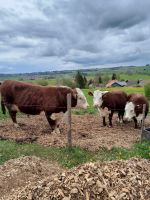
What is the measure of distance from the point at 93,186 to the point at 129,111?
10465 millimetres

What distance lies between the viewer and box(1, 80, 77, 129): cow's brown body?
48.7 ft

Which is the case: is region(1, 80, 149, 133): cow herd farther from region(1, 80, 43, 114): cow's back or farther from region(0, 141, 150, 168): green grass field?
region(0, 141, 150, 168): green grass field

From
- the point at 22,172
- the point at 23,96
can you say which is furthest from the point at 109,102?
the point at 22,172

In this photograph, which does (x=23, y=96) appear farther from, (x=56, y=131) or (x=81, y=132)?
(x=81, y=132)

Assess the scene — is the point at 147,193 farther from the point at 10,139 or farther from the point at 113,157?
the point at 10,139

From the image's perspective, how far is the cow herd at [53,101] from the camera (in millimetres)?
14891

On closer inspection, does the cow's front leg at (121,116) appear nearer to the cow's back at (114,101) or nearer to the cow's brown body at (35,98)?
the cow's back at (114,101)

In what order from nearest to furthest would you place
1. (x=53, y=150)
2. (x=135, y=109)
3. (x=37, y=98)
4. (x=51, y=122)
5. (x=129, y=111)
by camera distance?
(x=53, y=150) < (x=51, y=122) < (x=37, y=98) < (x=135, y=109) < (x=129, y=111)

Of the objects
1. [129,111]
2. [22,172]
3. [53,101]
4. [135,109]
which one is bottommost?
[22,172]

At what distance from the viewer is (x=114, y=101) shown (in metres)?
17.3

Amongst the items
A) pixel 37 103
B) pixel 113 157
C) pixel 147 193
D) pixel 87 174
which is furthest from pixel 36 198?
pixel 37 103

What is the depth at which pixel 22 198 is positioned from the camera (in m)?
6.42

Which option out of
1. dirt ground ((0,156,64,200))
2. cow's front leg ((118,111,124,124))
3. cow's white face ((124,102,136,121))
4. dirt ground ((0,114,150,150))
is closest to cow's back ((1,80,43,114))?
dirt ground ((0,114,150,150))

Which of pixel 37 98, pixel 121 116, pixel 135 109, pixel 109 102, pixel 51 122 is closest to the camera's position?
pixel 51 122
